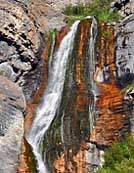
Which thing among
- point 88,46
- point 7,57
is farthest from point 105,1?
point 7,57

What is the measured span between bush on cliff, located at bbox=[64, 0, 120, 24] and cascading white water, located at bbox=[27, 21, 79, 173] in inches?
105

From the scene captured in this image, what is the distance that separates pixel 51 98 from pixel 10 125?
12.9 ft

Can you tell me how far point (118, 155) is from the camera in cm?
1889

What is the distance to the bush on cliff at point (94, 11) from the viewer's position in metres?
27.2

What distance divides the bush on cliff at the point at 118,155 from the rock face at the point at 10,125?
3.33 meters

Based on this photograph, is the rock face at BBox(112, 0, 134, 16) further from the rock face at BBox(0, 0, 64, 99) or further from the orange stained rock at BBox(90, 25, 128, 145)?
the orange stained rock at BBox(90, 25, 128, 145)

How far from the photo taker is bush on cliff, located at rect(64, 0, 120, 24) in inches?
1071

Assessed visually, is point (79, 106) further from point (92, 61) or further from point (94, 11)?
point (94, 11)

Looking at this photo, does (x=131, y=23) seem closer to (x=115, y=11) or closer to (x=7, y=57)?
(x=115, y=11)

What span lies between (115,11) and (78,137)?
11.2 meters

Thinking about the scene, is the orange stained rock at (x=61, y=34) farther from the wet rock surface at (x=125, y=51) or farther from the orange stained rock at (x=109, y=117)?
the orange stained rock at (x=109, y=117)

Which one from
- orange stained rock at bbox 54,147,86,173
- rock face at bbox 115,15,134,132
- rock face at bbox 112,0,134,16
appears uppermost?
rock face at bbox 112,0,134,16

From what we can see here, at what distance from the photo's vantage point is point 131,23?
79.2 feet

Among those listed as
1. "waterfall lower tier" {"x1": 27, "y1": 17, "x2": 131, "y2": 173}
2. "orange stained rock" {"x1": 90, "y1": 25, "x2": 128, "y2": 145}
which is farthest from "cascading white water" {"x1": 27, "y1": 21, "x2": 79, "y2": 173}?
"orange stained rock" {"x1": 90, "y1": 25, "x2": 128, "y2": 145}
